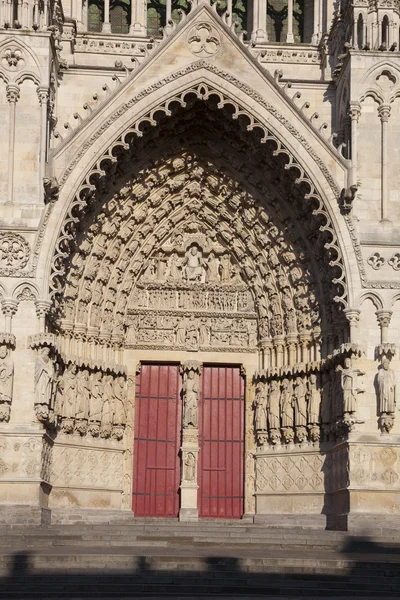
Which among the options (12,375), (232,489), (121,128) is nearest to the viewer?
(12,375)

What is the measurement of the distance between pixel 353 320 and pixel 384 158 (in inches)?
112

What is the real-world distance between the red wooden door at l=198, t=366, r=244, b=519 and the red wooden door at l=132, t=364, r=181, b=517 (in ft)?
1.56

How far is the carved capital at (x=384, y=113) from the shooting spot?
63.9 feet

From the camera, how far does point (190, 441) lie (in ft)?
67.4

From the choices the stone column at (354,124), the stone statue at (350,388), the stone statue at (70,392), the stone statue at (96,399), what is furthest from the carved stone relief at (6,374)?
the stone column at (354,124)

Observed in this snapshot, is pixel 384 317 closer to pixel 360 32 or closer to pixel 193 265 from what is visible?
pixel 193 265

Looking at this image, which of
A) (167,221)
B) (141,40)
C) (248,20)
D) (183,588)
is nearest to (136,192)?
(167,221)

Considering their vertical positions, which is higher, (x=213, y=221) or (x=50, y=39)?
(x=50, y=39)

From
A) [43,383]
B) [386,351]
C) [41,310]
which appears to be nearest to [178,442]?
[43,383]

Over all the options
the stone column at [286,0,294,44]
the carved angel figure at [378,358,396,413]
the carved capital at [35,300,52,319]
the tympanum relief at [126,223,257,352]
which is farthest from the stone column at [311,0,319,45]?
the carved capital at [35,300,52,319]

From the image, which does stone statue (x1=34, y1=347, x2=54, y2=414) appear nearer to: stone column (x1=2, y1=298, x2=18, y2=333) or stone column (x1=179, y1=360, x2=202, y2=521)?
stone column (x1=2, y1=298, x2=18, y2=333)

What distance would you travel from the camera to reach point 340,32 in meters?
20.8

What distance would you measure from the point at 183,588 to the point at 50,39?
9.77 m

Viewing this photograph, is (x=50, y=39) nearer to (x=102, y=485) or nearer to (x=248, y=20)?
(x=248, y=20)
